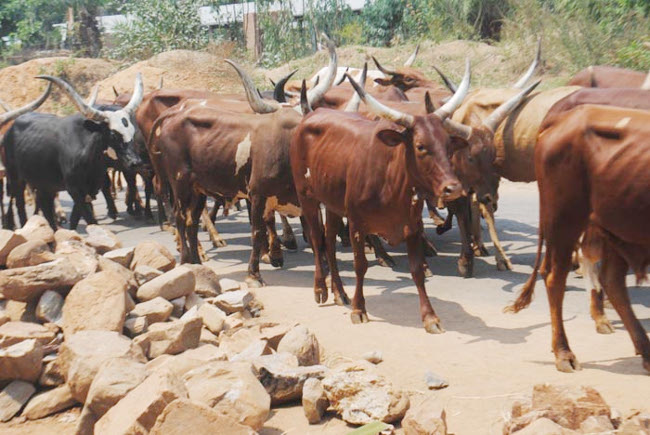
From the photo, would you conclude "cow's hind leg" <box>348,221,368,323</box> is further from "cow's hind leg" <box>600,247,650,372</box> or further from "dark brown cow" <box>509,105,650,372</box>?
"cow's hind leg" <box>600,247,650,372</box>

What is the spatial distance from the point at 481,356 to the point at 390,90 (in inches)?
226

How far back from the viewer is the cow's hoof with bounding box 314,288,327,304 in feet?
26.5

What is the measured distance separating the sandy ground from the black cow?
2127mm

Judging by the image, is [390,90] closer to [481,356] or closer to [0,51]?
[481,356]

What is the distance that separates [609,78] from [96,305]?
592 cm

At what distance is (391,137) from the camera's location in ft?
22.6

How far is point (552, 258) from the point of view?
5871 mm

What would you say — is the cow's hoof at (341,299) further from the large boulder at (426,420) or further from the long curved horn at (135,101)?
the long curved horn at (135,101)

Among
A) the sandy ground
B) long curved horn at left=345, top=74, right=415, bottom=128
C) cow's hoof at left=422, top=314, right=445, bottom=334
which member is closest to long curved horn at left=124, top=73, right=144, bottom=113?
the sandy ground

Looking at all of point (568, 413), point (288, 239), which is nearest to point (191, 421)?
point (568, 413)

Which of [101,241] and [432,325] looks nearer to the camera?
[432,325]

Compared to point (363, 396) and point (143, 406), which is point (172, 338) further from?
point (363, 396)

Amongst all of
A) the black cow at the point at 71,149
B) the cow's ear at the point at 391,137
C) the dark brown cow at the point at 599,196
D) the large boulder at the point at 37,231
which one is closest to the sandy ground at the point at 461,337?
the dark brown cow at the point at 599,196

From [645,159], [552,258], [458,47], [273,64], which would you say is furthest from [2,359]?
[273,64]
